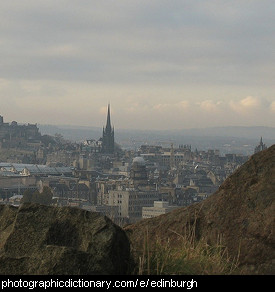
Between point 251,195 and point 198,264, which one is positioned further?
point 251,195

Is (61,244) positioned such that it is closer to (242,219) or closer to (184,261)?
(184,261)

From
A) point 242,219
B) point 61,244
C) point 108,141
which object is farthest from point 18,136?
point 61,244

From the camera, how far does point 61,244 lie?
4.14 m

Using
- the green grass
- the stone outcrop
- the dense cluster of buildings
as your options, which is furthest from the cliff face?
the dense cluster of buildings

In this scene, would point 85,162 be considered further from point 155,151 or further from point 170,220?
point 170,220

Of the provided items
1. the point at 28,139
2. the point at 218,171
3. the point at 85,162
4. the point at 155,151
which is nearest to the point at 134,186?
the point at 218,171

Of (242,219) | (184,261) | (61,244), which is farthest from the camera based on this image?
(242,219)

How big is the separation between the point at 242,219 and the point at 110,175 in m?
111

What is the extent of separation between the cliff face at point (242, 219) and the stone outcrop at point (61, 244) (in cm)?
50

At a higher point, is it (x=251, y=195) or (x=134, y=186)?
(x=251, y=195)

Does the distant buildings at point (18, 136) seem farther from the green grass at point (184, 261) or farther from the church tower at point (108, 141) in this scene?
the green grass at point (184, 261)

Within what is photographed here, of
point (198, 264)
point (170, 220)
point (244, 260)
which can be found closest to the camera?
point (198, 264)

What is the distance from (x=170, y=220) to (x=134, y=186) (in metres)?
81.8
